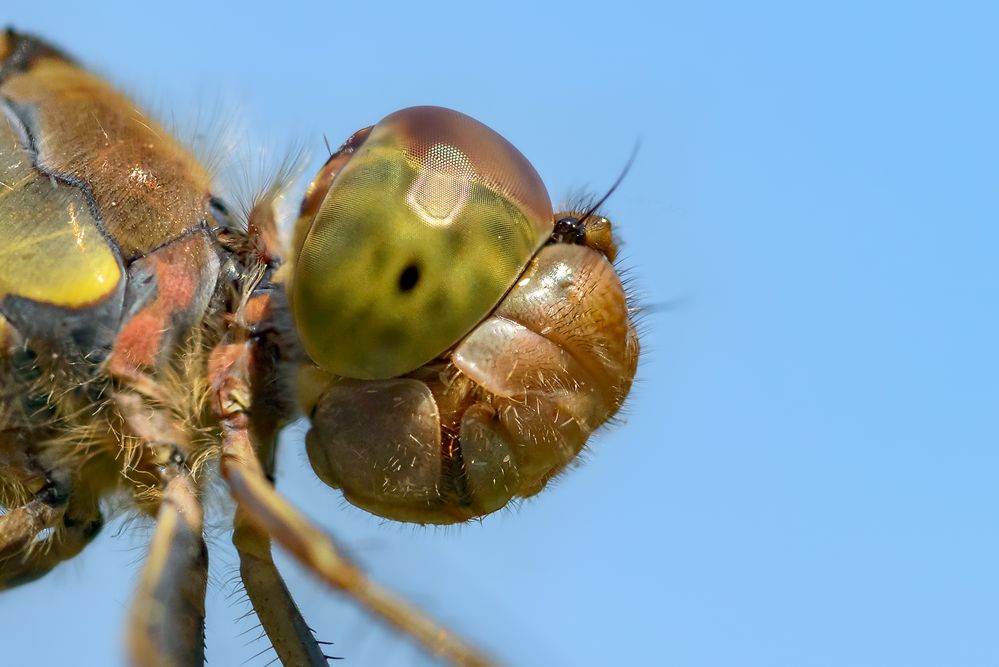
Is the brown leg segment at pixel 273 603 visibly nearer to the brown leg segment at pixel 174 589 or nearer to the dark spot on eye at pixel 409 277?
the brown leg segment at pixel 174 589

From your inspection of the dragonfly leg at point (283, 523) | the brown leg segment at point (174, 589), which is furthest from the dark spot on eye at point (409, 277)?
the brown leg segment at point (174, 589)

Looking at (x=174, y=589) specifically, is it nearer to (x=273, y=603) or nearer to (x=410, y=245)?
(x=273, y=603)

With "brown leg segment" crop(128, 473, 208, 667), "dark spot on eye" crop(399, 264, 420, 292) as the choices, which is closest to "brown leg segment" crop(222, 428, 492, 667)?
"brown leg segment" crop(128, 473, 208, 667)

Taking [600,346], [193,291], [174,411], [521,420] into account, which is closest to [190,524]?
[174,411]

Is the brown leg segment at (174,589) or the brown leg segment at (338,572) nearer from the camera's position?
the brown leg segment at (338,572)

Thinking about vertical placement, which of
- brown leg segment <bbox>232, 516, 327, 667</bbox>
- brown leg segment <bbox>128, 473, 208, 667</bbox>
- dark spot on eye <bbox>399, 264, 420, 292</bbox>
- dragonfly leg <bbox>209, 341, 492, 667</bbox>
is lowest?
brown leg segment <bbox>232, 516, 327, 667</bbox>

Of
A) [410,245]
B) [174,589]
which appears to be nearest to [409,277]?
[410,245]

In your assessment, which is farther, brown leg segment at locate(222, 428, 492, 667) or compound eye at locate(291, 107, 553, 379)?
compound eye at locate(291, 107, 553, 379)

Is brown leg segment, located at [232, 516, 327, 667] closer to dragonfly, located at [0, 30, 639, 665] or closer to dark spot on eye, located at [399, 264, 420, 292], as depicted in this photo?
dragonfly, located at [0, 30, 639, 665]
